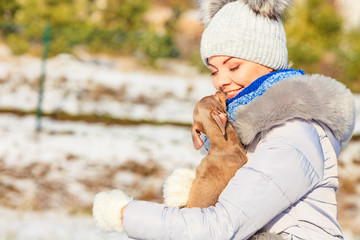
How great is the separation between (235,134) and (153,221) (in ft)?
1.23

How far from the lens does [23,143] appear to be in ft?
21.7

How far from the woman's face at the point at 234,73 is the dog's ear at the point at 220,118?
0.20 meters

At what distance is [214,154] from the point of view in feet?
4.74

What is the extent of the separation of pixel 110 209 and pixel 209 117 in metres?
0.41

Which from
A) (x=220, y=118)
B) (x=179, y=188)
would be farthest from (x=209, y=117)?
(x=179, y=188)

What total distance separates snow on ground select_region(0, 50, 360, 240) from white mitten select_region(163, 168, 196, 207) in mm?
1014

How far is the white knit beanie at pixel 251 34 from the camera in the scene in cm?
162

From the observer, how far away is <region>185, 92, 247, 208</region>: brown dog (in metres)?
1.40

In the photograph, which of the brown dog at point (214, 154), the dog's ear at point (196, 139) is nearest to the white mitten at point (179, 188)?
the brown dog at point (214, 154)

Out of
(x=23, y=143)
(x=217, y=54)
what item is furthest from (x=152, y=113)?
(x=217, y=54)

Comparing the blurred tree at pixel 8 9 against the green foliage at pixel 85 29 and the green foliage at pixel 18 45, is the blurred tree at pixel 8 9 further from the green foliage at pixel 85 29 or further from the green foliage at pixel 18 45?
the green foliage at pixel 18 45

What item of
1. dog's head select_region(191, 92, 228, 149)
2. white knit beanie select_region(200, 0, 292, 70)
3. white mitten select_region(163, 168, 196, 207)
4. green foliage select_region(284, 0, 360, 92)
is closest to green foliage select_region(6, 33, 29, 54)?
green foliage select_region(284, 0, 360, 92)

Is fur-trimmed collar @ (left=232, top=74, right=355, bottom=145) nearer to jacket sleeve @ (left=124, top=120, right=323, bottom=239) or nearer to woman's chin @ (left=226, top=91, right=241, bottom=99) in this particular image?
jacket sleeve @ (left=124, top=120, right=323, bottom=239)

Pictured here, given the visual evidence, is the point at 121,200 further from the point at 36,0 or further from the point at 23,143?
the point at 36,0
